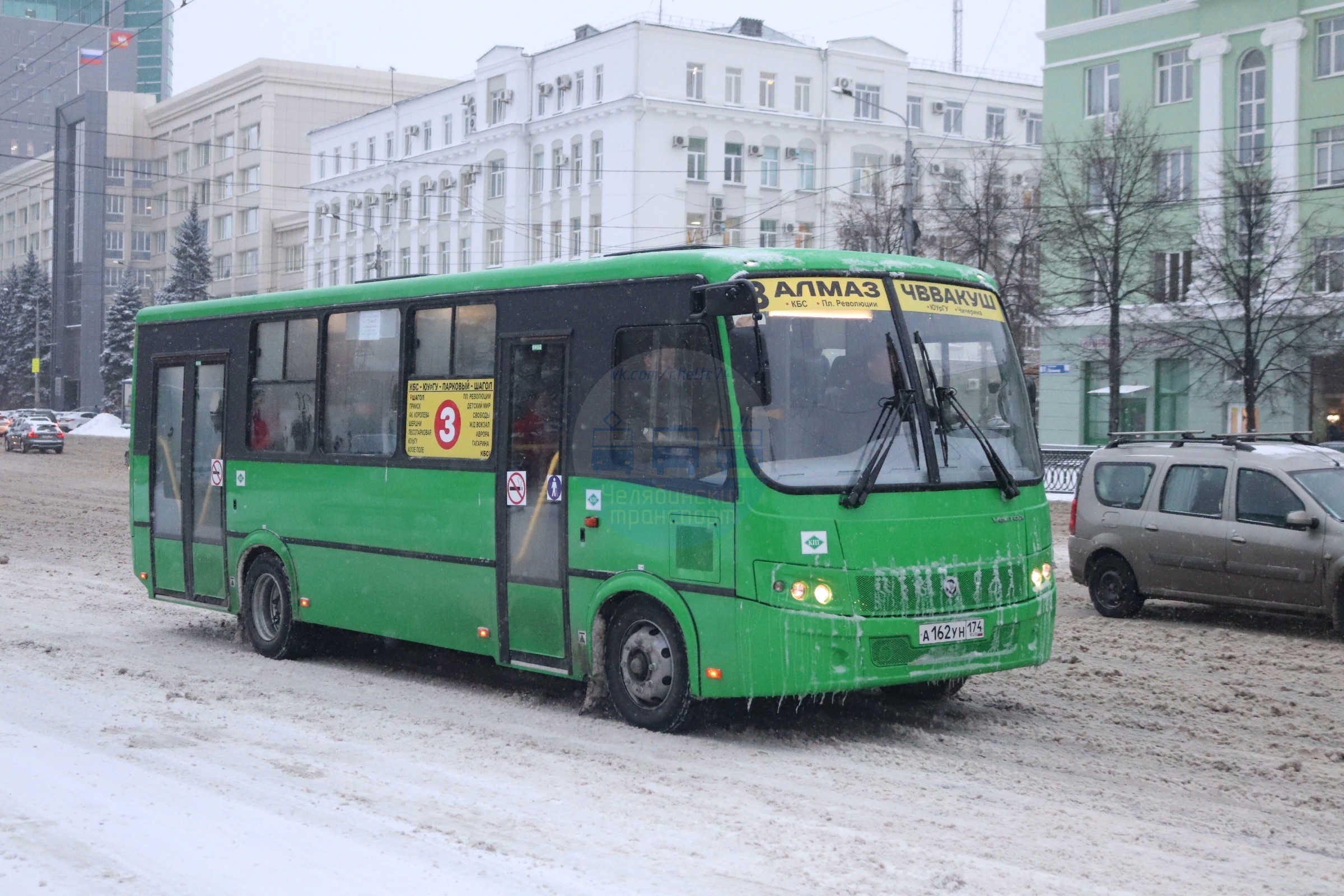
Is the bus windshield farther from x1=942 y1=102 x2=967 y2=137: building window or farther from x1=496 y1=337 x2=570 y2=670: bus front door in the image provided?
x1=942 y1=102 x2=967 y2=137: building window

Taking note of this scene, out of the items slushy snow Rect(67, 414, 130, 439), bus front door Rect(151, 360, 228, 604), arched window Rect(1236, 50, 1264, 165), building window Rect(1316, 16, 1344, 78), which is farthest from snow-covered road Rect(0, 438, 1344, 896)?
slushy snow Rect(67, 414, 130, 439)

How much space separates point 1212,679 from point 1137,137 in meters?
32.5

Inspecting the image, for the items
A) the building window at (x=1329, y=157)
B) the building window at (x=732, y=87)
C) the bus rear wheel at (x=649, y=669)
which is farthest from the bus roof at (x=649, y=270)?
the building window at (x=732, y=87)

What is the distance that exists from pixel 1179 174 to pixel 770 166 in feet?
80.4

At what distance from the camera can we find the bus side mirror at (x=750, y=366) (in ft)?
26.9

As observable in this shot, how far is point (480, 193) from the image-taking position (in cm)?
7156

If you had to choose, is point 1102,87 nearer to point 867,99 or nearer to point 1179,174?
point 1179,174

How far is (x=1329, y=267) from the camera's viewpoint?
3875cm

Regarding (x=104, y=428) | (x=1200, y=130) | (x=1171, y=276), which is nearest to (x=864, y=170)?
(x=1200, y=130)

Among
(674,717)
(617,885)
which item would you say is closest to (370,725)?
(674,717)

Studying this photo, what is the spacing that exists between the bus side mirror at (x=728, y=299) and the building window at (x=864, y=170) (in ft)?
198

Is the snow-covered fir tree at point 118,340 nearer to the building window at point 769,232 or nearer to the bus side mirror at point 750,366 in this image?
the building window at point 769,232

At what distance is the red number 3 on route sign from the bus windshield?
2658 mm

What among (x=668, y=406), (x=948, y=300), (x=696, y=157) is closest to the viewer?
(x=668, y=406)
